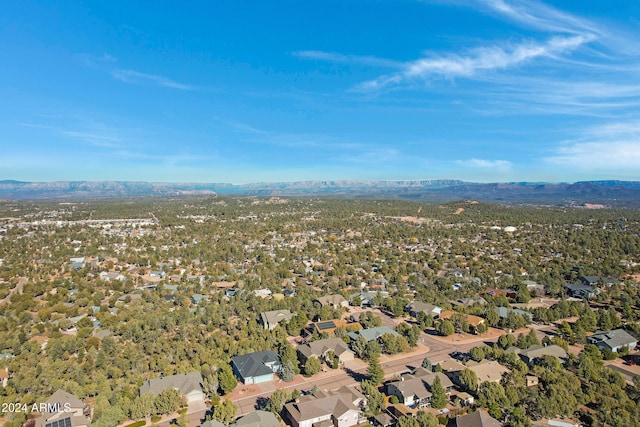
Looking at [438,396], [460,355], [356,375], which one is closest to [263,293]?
[356,375]

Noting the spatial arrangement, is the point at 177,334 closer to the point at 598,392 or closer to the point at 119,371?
the point at 119,371

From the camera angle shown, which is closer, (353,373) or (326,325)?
(353,373)

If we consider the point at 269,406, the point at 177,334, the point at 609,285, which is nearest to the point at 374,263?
the point at 609,285

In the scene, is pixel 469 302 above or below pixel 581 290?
above

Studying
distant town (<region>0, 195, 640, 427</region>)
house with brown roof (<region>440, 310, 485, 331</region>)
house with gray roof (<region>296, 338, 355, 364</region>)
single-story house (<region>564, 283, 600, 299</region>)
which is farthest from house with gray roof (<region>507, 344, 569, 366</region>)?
single-story house (<region>564, 283, 600, 299</region>)

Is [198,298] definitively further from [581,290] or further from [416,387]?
[581,290]

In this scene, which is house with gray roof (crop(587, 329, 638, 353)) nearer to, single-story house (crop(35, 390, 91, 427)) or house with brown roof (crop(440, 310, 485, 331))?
house with brown roof (crop(440, 310, 485, 331))
